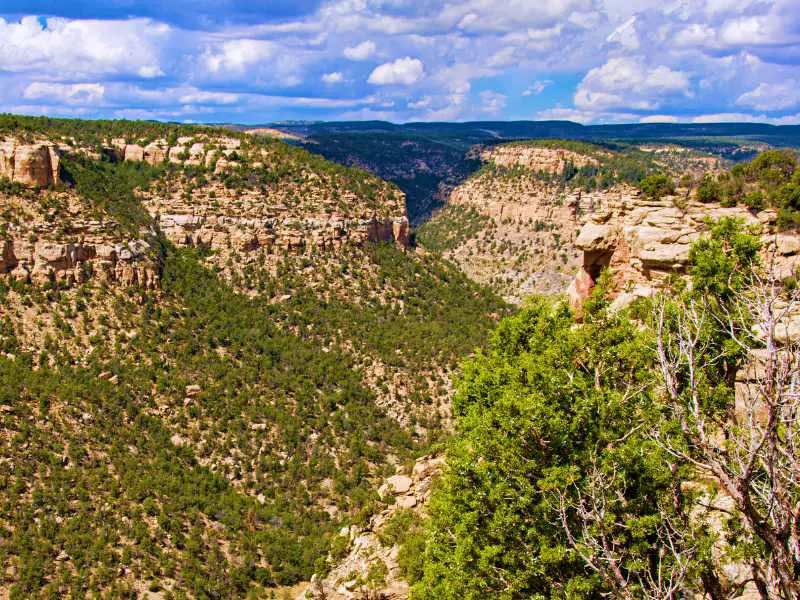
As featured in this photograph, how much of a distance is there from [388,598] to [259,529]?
1888cm

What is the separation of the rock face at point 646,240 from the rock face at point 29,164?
48.9m

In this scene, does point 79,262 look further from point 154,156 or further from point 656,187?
point 656,187

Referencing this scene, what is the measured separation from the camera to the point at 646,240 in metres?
29.0

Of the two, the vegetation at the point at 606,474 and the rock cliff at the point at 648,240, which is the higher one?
the rock cliff at the point at 648,240

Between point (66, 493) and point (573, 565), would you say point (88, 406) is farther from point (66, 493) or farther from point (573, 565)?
point (573, 565)

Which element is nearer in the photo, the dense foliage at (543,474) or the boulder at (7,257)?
the dense foliage at (543,474)

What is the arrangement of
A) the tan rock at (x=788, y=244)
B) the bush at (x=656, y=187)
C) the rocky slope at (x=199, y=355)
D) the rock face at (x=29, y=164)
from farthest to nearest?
the rock face at (x=29, y=164) → the rocky slope at (x=199, y=355) → the bush at (x=656, y=187) → the tan rock at (x=788, y=244)

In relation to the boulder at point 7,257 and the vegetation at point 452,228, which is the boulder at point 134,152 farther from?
the vegetation at point 452,228

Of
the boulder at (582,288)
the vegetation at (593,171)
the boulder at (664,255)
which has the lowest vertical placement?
the boulder at (582,288)

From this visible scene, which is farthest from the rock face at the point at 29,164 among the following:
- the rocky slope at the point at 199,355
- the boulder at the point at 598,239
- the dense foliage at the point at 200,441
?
the boulder at the point at 598,239

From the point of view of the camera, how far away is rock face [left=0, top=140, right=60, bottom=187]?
180ft

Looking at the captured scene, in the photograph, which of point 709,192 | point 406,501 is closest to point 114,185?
point 406,501

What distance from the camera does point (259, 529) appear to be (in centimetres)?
4078

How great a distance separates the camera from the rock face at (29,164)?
180 feet
